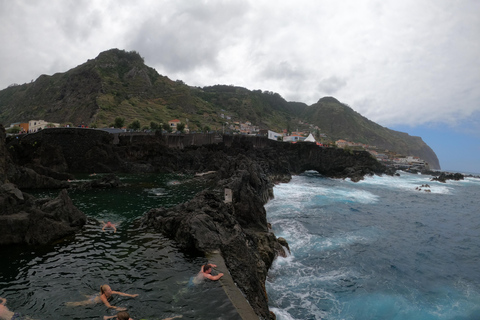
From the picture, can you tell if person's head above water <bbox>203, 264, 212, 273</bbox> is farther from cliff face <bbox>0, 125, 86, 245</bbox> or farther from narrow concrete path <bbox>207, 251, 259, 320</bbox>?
cliff face <bbox>0, 125, 86, 245</bbox>

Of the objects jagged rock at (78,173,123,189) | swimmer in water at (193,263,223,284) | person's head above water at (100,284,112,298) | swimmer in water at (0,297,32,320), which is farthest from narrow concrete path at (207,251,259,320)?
jagged rock at (78,173,123,189)

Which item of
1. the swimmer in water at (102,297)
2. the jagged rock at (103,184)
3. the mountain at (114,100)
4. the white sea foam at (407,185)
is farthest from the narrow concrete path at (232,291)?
the mountain at (114,100)

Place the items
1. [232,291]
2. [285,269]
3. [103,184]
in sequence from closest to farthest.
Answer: [232,291]
[285,269]
[103,184]

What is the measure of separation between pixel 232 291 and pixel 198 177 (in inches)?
1315

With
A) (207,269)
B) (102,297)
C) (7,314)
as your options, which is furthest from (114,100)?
(207,269)

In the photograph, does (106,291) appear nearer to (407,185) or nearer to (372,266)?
(372,266)

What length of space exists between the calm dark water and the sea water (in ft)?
16.3

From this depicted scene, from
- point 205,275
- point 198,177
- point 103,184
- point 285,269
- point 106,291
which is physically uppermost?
point 198,177

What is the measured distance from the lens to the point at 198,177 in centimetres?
4059

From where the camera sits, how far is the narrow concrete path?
22.5 ft

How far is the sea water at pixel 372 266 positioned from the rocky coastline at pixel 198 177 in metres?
2.13

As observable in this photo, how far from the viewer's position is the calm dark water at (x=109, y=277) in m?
6.93

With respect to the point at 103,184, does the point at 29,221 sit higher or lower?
higher

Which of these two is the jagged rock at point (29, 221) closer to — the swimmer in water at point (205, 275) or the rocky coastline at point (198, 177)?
the rocky coastline at point (198, 177)
